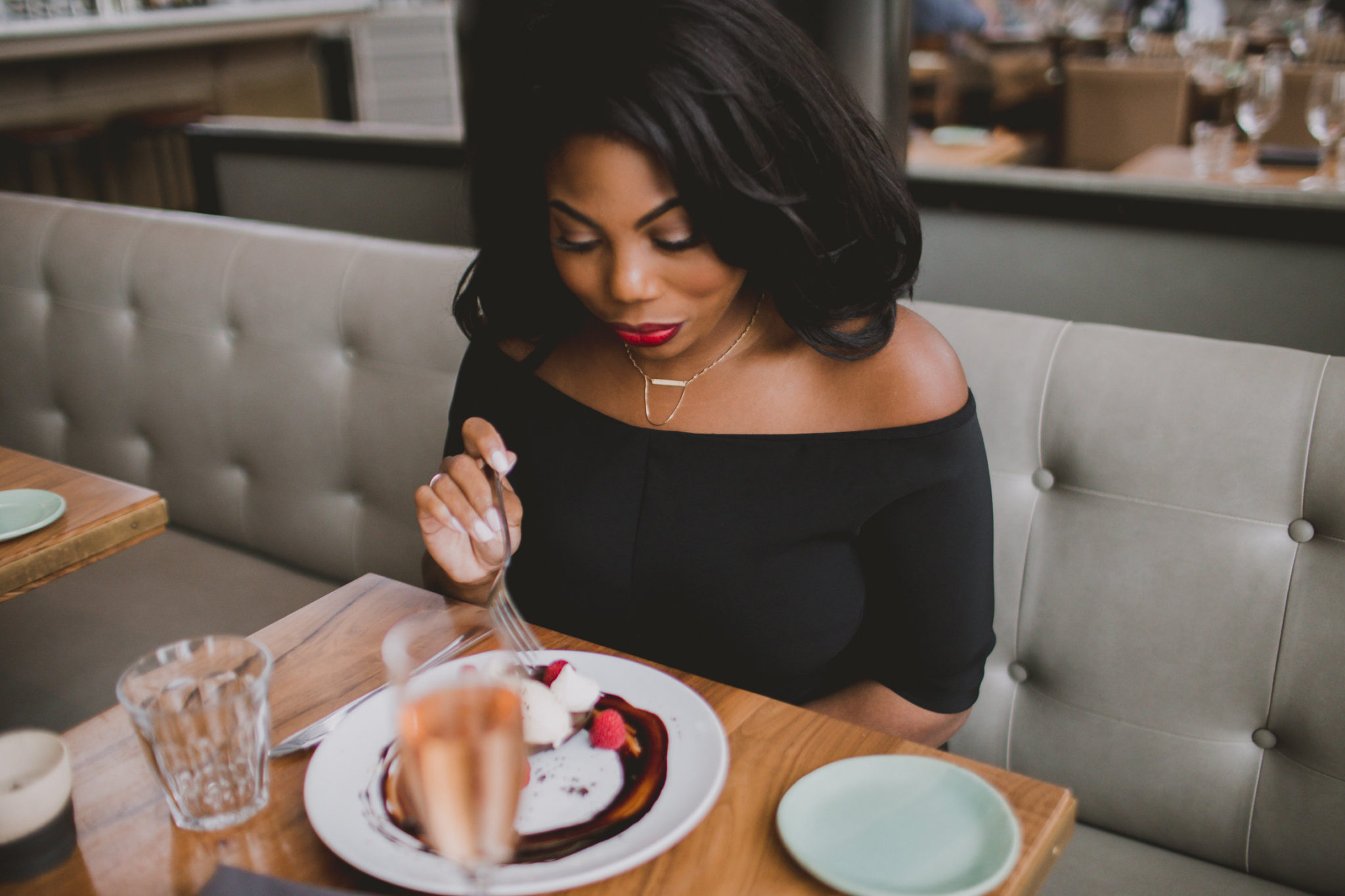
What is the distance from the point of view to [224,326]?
208 centimetres

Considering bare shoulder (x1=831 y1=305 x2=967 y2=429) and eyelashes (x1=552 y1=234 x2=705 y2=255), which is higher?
eyelashes (x1=552 y1=234 x2=705 y2=255)

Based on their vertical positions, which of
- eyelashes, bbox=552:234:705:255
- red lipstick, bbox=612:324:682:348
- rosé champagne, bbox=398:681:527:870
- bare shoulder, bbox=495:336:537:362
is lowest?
rosé champagne, bbox=398:681:527:870

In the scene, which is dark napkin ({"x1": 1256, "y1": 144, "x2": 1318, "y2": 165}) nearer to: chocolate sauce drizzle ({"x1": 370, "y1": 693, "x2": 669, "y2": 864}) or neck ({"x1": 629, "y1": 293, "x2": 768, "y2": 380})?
neck ({"x1": 629, "y1": 293, "x2": 768, "y2": 380})

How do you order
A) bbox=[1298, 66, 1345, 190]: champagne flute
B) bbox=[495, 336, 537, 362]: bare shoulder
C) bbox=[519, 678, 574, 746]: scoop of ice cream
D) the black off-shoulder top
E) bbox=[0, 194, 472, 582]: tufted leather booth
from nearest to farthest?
bbox=[519, 678, 574, 746]: scoop of ice cream → the black off-shoulder top → bbox=[495, 336, 537, 362]: bare shoulder → bbox=[0, 194, 472, 582]: tufted leather booth → bbox=[1298, 66, 1345, 190]: champagne flute

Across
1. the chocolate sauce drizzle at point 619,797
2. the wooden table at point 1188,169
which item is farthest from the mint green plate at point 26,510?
the wooden table at point 1188,169

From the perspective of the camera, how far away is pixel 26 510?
141cm

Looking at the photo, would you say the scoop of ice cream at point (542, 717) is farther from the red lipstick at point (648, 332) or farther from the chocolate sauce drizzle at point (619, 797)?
the red lipstick at point (648, 332)

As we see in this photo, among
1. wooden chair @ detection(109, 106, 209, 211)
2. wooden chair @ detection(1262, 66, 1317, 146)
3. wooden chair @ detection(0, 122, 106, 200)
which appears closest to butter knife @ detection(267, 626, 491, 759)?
wooden chair @ detection(1262, 66, 1317, 146)

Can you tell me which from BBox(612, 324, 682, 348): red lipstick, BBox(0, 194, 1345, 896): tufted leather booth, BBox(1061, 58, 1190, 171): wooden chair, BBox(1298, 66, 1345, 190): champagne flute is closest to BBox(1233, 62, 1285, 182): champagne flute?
BBox(1298, 66, 1345, 190): champagne flute

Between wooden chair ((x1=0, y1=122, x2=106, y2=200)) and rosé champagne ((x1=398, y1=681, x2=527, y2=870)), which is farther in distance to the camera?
wooden chair ((x1=0, y1=122, x2=106, y2=200))

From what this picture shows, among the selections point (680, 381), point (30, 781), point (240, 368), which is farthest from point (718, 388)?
point (240, 368)

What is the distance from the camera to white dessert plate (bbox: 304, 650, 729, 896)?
729mm

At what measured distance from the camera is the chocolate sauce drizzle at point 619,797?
76 centimetres

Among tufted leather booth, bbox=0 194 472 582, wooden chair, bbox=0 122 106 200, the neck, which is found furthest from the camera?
wooden chair, bbox=0 122 106 200
